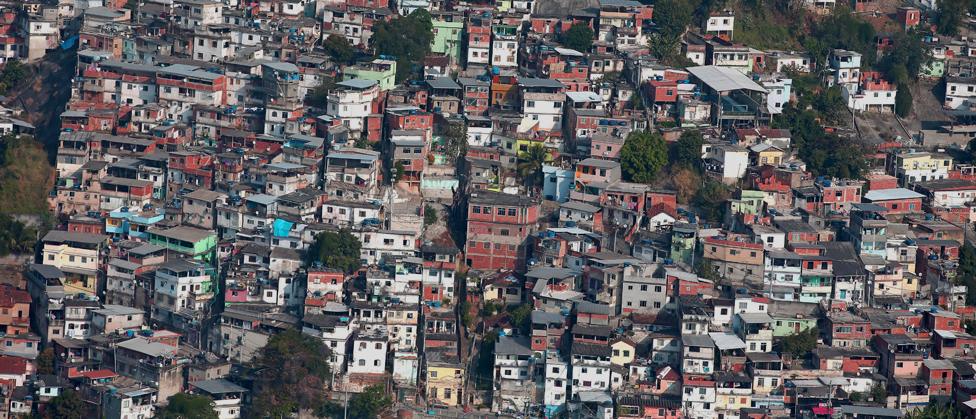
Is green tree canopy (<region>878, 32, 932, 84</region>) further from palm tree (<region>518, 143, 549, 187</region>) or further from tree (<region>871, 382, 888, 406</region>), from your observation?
tree (<region>871, 382, 888, 406</region>)

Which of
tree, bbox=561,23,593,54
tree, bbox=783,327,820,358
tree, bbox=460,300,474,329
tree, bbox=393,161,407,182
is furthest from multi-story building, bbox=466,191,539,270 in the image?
tree, bbox=561,23,593,54

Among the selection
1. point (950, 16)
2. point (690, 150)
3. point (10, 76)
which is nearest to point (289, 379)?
point (690, 150)

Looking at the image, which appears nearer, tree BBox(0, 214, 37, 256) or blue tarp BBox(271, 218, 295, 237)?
blue tarp BBox(271, 218, 295, 237)

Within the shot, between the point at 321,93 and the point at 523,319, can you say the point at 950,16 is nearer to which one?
the point at 321,93

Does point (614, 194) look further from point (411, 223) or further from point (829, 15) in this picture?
point (829, 15)

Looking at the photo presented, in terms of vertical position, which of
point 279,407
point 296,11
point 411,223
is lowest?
Result: point 279,407

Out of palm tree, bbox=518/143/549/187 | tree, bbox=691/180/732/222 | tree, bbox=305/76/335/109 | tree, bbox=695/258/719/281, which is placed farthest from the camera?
tree, bbox=305/76/335/109

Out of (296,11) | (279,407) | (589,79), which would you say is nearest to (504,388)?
(279,407)
